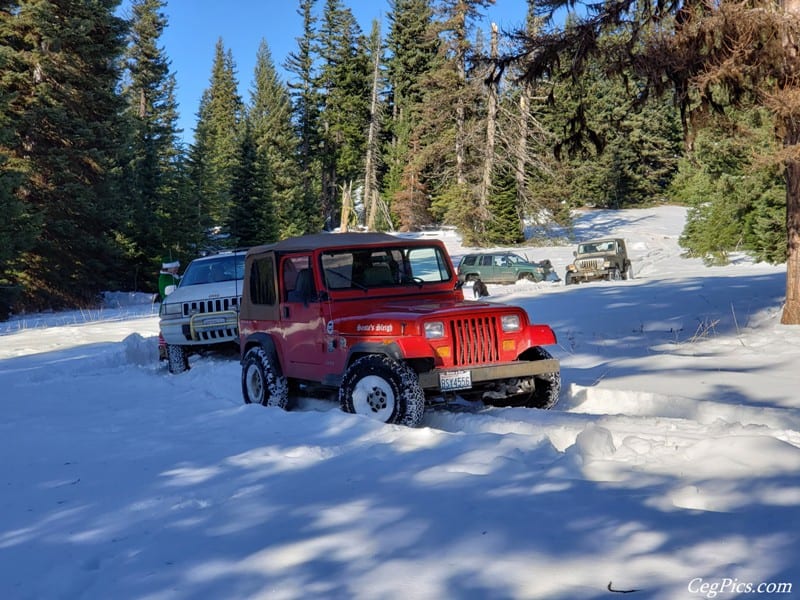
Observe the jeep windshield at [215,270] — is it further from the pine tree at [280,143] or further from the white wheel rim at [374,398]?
the pine tree at [280,143]

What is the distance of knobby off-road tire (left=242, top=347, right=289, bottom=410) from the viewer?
27.7ft

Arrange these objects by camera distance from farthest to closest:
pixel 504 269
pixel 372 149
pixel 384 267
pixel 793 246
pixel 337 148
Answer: pixel 337 148, pixel 372 149, pixel 504 269, pixel 793 246, pixel 384 267

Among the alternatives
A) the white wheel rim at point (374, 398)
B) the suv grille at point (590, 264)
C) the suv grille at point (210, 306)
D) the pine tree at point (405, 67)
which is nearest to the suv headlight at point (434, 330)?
the white wheel rim at point (374, 398)

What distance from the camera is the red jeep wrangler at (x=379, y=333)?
7.02 metres

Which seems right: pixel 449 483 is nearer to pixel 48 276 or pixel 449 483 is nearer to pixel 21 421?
pixel 21 421

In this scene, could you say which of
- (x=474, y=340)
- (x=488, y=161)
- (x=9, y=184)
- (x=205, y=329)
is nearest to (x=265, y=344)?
(x=474, y=340)

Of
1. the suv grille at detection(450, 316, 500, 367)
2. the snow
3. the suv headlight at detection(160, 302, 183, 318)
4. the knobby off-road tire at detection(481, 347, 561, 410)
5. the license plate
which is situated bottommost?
the snow

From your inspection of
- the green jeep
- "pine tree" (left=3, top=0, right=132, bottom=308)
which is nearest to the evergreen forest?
"pine tree" (left=3, top=0, right=132, bottom=308)

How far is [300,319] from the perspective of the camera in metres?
8.23

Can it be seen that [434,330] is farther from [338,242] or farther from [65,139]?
[65,139]

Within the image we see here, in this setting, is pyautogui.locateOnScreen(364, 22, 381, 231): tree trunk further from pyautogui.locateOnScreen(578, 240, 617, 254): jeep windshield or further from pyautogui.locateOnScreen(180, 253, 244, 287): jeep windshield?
pyautogui.locateOnScreen(180, 253, 244, 287): jeep windshield

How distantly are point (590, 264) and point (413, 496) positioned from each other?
27122 millimetres

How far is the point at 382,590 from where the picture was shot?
3.38 metres

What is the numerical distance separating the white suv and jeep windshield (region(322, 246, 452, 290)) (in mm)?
4277
